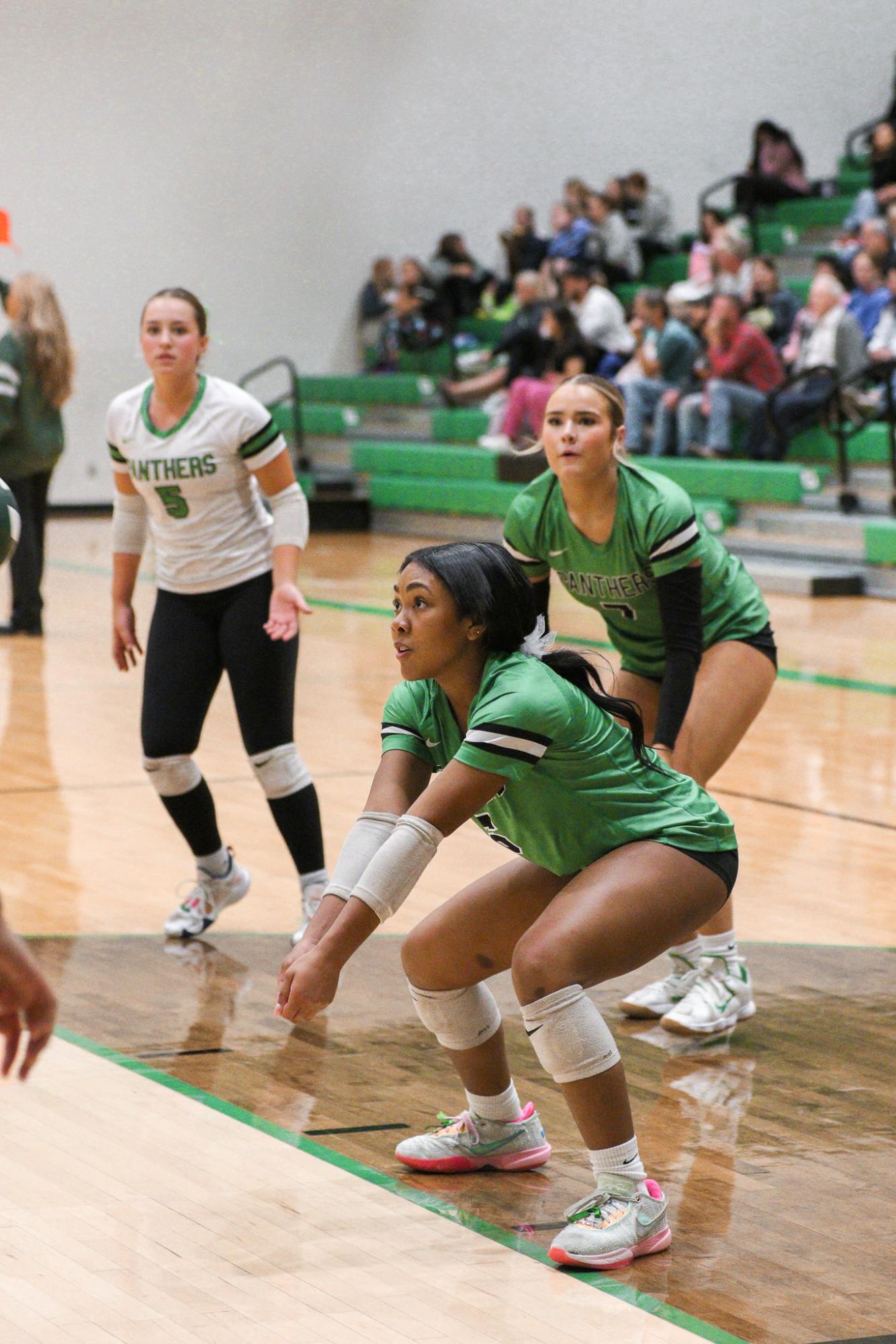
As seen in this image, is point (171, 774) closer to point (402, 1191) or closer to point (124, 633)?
point (124, 633)

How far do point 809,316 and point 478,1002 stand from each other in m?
10.3

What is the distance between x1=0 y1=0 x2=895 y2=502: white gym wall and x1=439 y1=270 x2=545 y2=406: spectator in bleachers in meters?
3.44

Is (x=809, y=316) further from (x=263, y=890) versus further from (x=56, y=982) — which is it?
(x=56, y=982)

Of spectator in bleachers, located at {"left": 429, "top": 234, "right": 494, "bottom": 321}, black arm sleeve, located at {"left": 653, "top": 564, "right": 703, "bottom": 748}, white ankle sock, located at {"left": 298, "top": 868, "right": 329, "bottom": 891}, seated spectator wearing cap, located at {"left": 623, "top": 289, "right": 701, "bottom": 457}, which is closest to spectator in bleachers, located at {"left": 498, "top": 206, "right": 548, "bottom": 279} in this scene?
spectator in bleachers, located at {"left": 429, "top": 234, "right": 494, "bottom": 321}

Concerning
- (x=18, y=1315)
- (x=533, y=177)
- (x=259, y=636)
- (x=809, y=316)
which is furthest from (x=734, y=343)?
(x=18, y=1315)

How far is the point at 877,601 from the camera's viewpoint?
11375mm

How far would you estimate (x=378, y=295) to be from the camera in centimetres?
1856

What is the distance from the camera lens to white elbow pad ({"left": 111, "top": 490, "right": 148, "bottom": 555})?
195 inches

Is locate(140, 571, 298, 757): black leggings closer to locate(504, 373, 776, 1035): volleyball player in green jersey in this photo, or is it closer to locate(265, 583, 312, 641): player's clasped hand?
locate(265, 583, 312, 641): player's clasped hand

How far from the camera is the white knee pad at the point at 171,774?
4.76 metres

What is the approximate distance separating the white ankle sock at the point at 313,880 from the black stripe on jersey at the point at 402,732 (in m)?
1.68

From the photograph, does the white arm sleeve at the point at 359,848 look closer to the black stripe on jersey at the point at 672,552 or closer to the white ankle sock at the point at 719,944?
the black stripe on jersey at the point at 672,552

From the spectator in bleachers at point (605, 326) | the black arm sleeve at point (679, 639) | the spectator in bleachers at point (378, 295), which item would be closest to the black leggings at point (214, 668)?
the black arm sleeve at point (679, 639)

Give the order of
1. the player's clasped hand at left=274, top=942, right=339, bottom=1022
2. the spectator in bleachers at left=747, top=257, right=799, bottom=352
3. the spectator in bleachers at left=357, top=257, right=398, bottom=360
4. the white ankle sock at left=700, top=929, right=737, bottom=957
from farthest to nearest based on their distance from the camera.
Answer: the spectator in bleachers at left=357, top=257, right=398, bottom=360, the spectator in bleachers at left=747, top=257, right=799, bottom=352, the white ankle sock at left=700, top=929, right=737, bottom=957, the player's clasped hand at left=274, top=942, right=339, bottom=1022
